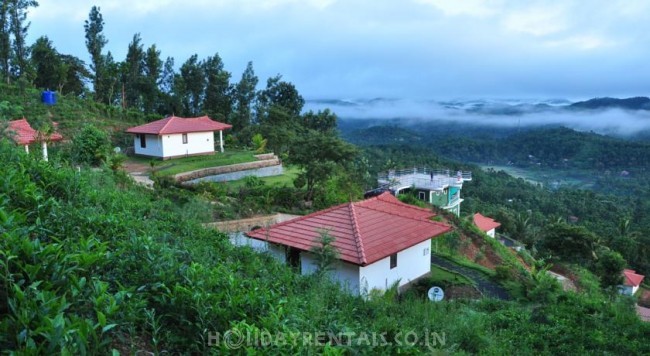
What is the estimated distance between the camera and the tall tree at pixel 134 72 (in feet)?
126

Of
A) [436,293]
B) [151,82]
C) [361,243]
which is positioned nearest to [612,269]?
[436,293]

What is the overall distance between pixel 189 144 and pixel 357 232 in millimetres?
15038

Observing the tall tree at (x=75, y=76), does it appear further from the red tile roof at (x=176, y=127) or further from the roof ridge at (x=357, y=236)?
the roof ridge at (x=357, y=236)

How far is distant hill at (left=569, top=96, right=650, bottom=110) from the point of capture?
116631 mm

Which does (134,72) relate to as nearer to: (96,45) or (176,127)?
(96,45)

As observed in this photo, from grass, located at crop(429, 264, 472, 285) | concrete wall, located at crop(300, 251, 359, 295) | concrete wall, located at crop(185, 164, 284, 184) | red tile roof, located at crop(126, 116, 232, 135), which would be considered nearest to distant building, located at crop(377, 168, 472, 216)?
concrete wall, located at crop(185, 164, 284, 184)

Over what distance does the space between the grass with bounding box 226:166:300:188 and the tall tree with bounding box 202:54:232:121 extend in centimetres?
1497

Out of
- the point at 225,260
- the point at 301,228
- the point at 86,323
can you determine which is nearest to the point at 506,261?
the point at 301,228

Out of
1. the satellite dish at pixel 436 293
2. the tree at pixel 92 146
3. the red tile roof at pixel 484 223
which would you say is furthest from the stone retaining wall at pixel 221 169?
the red tile roof at pixel 484 223

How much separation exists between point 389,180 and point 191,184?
15.8 m

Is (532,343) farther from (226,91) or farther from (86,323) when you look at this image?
(226,91)

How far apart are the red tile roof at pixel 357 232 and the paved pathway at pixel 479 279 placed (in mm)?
2006

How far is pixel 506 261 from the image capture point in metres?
20.4

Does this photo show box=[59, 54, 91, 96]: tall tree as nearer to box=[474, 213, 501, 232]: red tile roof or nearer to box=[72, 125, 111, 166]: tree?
box=[72, 125, 111, 166]: tree
